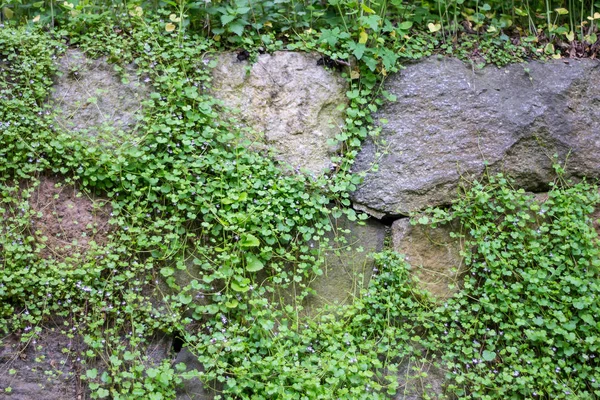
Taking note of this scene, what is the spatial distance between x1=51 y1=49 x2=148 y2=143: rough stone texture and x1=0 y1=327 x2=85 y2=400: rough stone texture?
1193 mm

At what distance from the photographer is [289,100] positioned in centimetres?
361

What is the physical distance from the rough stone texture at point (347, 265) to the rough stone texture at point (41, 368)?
1.31m

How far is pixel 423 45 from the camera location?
382 cm

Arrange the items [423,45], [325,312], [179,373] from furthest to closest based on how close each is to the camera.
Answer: [423,45] < [325,312] < [179,373]

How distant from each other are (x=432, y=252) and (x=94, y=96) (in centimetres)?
222

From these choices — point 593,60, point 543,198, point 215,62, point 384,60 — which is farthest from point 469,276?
point 215,62

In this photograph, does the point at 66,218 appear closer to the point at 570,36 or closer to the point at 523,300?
the point at 523,300

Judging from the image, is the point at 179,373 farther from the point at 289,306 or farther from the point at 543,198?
the point at 543,198

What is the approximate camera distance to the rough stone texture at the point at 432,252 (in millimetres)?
3453

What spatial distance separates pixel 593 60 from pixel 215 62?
242 cm

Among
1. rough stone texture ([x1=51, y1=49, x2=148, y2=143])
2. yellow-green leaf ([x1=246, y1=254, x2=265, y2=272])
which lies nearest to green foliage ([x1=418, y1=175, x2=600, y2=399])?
yellow-green leaf ([x1=246, y1=254, x2=265, y2=272])

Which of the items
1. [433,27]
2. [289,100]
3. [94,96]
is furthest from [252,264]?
[433,27]

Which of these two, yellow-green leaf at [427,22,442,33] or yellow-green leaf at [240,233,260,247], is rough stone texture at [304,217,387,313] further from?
yellow-green leaf at [427,22,442,33]

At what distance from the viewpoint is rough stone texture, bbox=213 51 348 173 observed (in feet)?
11.6
